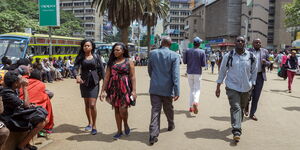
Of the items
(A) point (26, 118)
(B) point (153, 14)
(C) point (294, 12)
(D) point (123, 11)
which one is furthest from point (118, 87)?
(C) point (294, 12)

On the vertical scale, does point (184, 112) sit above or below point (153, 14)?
below

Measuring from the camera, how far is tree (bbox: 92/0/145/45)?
23.8m

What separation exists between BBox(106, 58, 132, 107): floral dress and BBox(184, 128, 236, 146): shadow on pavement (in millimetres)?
1378

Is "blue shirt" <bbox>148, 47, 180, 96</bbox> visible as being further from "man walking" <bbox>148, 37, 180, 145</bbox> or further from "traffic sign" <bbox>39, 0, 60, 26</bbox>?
"traffic sign" <bbox>39, 0, 60, 26</bbox>

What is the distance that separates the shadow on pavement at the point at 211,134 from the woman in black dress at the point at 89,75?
5.94 ft

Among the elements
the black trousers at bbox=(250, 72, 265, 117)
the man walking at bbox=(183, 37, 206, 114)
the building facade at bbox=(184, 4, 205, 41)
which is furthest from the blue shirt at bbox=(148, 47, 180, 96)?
the building facade at bbox=(184, 4, 205, 41)

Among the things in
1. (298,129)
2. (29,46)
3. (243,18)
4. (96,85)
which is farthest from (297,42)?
(243,18)

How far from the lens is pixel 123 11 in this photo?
950 inches

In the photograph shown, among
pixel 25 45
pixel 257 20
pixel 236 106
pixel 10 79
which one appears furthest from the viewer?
pixel 257 20

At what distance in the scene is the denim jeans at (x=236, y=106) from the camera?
478 cm

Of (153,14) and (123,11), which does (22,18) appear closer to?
(153,14)

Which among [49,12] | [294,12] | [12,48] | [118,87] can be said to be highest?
[294,12]

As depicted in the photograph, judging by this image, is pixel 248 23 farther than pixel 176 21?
No

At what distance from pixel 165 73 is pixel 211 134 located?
1523mm
